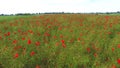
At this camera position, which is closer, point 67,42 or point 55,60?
point 55,60

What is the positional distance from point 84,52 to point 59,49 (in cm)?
103

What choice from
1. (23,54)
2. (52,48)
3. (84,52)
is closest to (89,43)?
(84,52)

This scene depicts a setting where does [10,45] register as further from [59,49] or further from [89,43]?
[89,43]

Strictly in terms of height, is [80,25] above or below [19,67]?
above

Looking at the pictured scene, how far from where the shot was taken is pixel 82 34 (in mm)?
11602

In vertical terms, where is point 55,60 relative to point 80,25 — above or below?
below

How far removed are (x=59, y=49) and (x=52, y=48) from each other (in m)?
0.32

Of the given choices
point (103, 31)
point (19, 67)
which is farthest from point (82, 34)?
point (19, 67)

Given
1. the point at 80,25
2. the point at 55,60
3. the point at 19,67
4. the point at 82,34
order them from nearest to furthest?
the point at 19,67 < the point at 55,60 < the point at 82,34 < the point at 80,25

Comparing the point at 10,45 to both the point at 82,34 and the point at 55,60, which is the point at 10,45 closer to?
the point at 55,60

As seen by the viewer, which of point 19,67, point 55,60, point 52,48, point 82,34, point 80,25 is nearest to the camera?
point 19,67

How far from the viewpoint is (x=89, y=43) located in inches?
406

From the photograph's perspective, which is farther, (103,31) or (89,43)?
(103,31)

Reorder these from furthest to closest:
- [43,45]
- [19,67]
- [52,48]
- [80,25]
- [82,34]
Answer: [80,25]
[82,34]
[43,45]
[52,48]
[19,67]
